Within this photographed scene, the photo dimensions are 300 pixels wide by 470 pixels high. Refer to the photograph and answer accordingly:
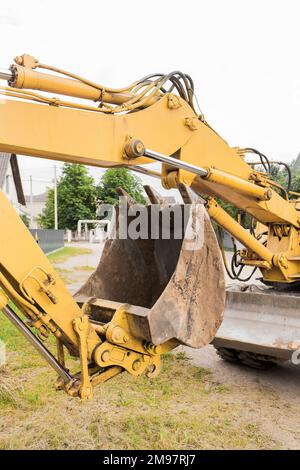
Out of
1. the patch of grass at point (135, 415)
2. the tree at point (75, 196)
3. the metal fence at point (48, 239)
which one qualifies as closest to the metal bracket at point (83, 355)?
the patch of grass at point (135, 415)

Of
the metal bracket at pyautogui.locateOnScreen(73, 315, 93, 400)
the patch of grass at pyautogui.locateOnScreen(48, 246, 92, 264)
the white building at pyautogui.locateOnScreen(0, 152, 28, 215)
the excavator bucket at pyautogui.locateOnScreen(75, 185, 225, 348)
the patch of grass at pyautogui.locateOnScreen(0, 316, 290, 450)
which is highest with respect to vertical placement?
the white building at pyautogui.locateOnScreen(0, 152, 28, 215)

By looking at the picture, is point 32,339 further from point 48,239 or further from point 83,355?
point 48,239

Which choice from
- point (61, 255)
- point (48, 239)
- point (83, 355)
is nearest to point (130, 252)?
point (83, 355)

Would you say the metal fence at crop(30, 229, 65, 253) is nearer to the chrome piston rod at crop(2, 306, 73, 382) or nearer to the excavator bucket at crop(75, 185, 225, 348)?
the excavator bucket at crop(75, 185, 225, 348)

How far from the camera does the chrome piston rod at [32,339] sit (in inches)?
99.4

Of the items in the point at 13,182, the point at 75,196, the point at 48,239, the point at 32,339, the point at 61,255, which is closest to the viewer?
the point at 32,339

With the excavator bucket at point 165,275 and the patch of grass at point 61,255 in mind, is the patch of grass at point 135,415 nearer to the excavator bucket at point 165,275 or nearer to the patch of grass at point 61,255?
the excavator bucket at point 165,275

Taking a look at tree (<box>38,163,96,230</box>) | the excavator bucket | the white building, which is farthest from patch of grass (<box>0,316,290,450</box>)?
tree (<box>38,163,96,230</box>)

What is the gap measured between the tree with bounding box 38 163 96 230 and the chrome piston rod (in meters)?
35.9

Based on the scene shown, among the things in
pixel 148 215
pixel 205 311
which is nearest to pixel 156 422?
pixel 205 311

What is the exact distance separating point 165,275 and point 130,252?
31cm

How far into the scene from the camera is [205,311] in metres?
2.70

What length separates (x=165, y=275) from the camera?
3.56 m

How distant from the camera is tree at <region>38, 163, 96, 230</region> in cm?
3851
